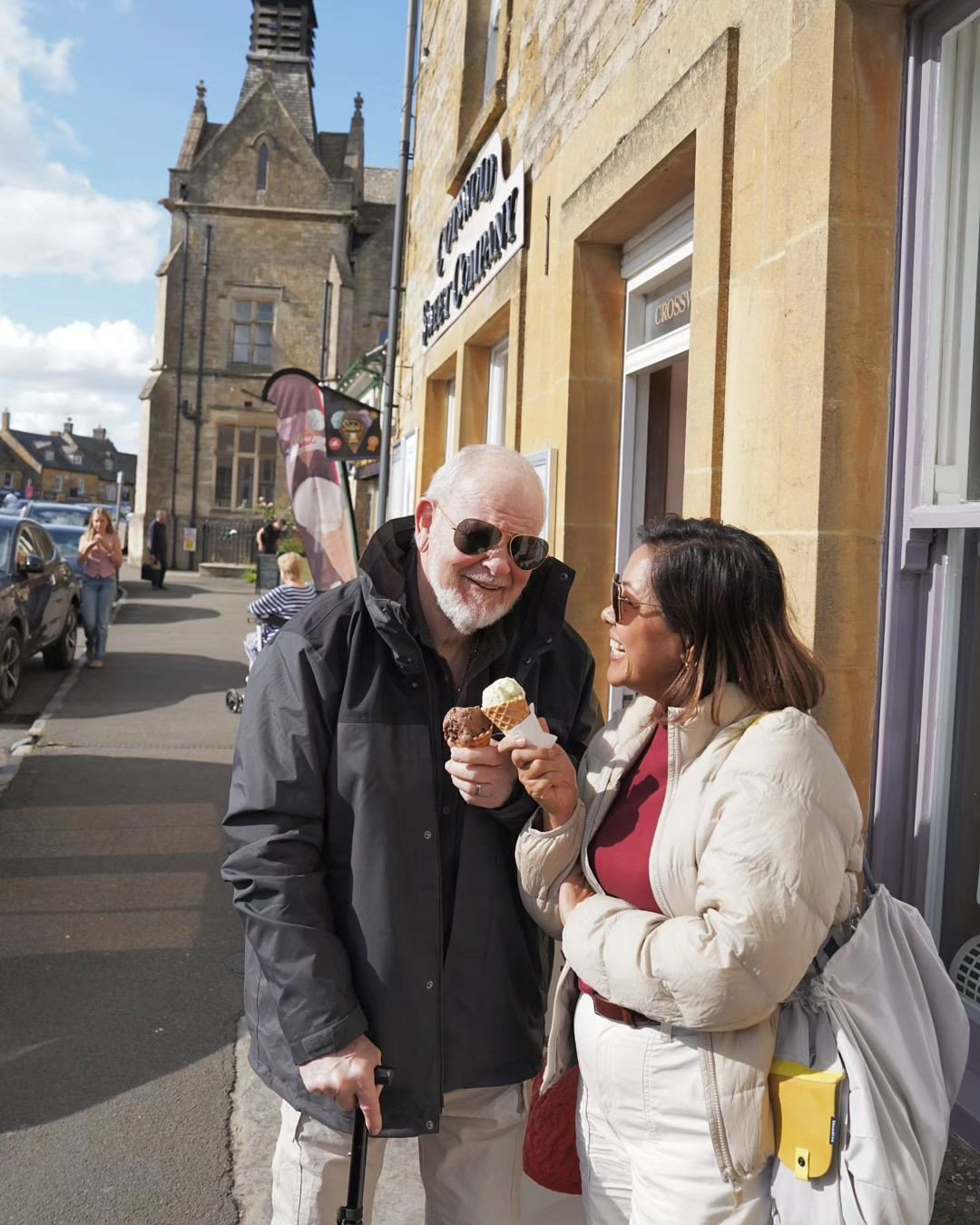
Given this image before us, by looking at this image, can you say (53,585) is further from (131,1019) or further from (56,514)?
(131,1019)

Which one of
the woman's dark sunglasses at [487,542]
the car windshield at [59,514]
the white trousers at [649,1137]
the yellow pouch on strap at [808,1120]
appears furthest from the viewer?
the car windshield at [59,514]

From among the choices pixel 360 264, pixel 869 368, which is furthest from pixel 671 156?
pixel 360 264

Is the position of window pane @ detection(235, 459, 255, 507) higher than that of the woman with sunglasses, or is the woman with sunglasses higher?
window pane @ detection(235, 459, 255, 507)

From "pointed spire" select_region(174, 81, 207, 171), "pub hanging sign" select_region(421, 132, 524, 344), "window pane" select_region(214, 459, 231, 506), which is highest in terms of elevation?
"pointed spire" select_region(174, 81, 207, 171)

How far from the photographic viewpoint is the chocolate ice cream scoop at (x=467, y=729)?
2.15m

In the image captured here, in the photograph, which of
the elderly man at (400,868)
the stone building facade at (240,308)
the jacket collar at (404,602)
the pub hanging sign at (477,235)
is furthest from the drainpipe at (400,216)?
the stone building facade at (240,308)

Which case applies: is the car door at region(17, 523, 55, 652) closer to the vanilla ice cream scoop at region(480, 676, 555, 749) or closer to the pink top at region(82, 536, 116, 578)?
the pink top at region(82, 536, 116, 578)

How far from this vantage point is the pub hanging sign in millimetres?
7156

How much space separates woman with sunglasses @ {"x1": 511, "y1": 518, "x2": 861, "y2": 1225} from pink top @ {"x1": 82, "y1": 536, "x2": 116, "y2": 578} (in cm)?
1186

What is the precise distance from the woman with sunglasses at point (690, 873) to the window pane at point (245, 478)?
37.7 meters

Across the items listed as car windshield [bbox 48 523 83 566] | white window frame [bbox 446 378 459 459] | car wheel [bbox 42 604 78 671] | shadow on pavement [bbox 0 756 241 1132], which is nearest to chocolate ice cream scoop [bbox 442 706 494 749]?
shadow on pavement [bbox 0 756 241 1132]

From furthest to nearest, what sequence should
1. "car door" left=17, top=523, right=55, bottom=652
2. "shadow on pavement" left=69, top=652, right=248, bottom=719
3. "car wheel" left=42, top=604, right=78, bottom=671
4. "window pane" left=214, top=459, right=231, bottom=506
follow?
"window pane" left=214, top=459, right=231, bottom=506 < "car wheel" left=42, top=604, right=78, bottom=671 < "car door" left=17, top=523, right=55, bottom=652 < "shadow on pavement" left=69, top=652, right=248, bottom=719

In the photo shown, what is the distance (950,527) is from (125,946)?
12.8 ft

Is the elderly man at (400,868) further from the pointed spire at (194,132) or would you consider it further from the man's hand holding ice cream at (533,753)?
the pointed spire at (194,132)
